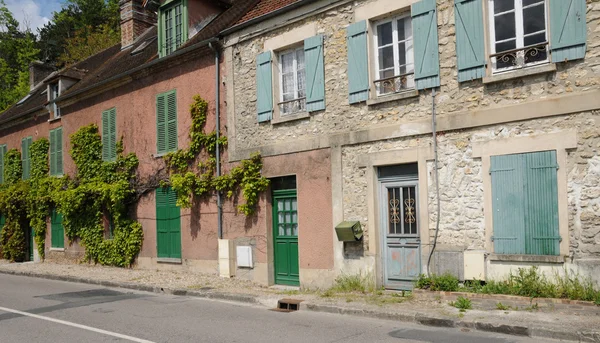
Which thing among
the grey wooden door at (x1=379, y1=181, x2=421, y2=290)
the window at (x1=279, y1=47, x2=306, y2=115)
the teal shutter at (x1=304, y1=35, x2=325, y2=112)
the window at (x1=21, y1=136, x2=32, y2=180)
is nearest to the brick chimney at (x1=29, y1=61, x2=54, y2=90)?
the window at (x1=21, y1=136, x2=32, y2=180)

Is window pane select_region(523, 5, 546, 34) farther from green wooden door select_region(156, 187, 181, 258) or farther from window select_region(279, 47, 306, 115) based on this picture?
green wooden door select_region(156, 187, 181, 258)

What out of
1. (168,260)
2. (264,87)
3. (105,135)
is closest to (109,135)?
(105,135)

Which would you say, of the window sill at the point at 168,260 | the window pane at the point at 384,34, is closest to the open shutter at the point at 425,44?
the window pane at the point at 384,34

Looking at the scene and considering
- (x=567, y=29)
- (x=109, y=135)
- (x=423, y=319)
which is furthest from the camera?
(x=109, y=135)

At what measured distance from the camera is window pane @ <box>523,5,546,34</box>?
8273 mm

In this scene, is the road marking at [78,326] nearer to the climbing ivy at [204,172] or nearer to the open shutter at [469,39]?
the climbing ivy at [204,172]

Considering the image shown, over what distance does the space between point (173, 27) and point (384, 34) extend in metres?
7.39

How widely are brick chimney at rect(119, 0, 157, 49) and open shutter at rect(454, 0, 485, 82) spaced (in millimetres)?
14599

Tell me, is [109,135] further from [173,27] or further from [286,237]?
[286,237]

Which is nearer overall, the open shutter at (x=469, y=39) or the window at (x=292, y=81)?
the open shutter at (x=469, y=39)

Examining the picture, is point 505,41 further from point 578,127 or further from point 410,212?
point 410,212

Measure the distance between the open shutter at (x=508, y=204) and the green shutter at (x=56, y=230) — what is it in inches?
597

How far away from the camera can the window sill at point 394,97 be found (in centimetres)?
961

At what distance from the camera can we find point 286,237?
39.4 feet
